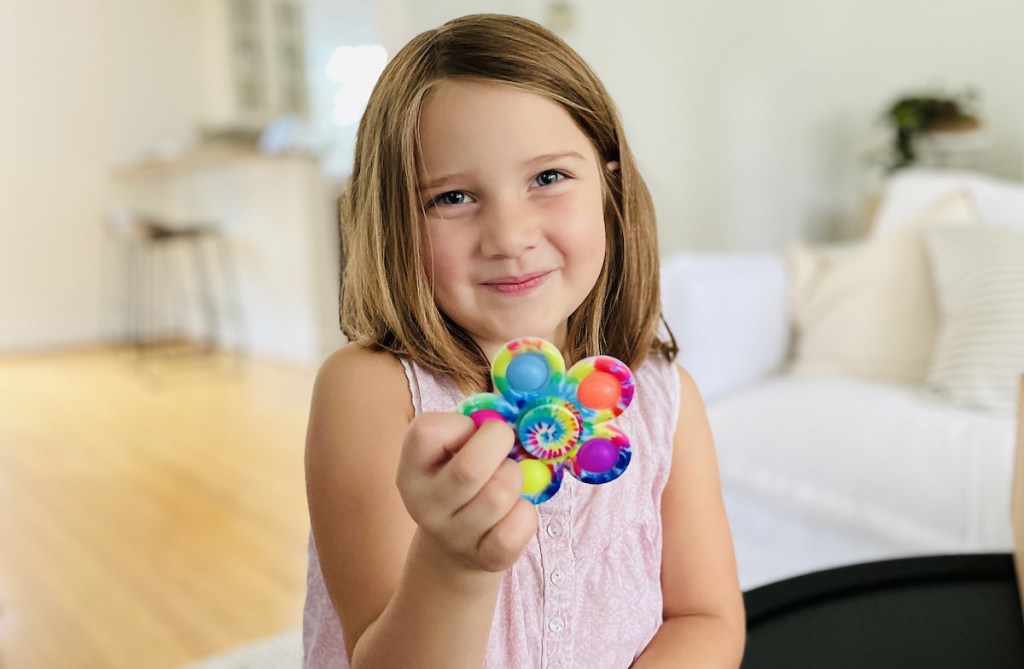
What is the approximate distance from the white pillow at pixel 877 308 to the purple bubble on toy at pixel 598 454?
134cm

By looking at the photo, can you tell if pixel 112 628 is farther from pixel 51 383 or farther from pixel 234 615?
pixel 51 383

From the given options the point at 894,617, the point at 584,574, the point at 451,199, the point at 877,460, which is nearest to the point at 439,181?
the point at 451,199

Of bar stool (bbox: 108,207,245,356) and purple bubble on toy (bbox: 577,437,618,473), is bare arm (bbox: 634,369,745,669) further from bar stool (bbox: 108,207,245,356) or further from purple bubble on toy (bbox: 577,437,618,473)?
bar stool (bbox: 108,207,245,356)

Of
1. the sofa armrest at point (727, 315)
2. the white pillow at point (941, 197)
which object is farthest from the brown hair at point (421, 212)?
the white pillow at point (941, 197)

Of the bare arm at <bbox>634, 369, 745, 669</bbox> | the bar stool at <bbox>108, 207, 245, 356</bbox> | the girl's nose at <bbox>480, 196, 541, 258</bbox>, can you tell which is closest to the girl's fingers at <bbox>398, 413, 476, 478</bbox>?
the girl's nose at <bbox>480, 196, 541, 258</bbox>

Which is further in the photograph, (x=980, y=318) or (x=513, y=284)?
(x=980, y=318)

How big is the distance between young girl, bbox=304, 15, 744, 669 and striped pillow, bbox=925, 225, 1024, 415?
92 cm

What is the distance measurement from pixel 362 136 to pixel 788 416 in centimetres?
108

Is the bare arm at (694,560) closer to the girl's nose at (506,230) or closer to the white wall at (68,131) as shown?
the girl's nose at (506,230)

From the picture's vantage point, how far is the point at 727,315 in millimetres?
1589

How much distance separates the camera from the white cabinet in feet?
15.9

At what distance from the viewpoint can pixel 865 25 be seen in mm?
2889

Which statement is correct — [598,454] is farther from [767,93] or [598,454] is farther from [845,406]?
[767,93]

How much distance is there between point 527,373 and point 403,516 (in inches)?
5.9
